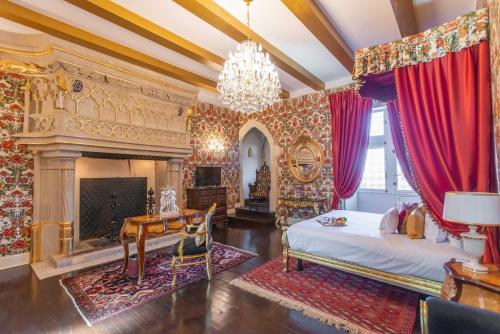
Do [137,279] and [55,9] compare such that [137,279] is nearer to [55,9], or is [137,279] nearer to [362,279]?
[362,279]

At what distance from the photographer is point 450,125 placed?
6.47 feet

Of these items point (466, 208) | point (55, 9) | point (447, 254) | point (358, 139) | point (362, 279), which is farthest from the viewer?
point (358, 139)

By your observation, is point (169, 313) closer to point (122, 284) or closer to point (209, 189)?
point (122, 284)

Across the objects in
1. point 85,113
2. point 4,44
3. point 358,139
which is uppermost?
point 4,44

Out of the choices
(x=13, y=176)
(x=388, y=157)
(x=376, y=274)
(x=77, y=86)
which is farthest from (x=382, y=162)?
(x=13, y=176)

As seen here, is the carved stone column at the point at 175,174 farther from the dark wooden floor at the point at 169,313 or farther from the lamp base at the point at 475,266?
the lamp base at the point at 475,266

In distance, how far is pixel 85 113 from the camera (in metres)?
3.88

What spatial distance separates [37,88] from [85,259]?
9.44ft

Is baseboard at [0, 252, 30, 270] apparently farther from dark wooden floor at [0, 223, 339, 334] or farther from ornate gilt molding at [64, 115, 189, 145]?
ornate gilt molding at [64, 115, 189, 145]

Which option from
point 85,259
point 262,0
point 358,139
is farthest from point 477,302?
point 85,259

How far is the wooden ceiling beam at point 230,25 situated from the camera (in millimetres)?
2740

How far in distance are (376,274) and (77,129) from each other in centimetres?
472

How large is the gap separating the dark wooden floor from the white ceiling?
11.3 feet

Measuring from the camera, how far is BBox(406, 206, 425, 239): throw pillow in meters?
2.74
